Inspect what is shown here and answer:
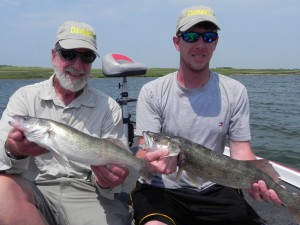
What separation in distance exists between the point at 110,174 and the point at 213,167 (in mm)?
1063

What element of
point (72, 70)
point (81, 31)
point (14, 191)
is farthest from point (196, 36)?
point (14, 191)

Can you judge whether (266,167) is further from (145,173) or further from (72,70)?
(72,70)

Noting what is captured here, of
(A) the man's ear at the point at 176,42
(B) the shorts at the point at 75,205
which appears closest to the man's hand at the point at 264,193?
(B) the shorts at the point at 75,205

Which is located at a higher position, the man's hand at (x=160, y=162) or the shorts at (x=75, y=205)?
the man's hand at (x=160, y=162)

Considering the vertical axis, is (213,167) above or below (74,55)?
below

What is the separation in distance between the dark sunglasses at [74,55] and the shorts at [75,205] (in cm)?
136

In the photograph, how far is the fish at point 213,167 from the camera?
4016mm

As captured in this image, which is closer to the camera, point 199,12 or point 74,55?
point 74,55

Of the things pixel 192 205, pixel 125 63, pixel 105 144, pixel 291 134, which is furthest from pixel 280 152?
pixel 105 144

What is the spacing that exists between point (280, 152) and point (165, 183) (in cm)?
920

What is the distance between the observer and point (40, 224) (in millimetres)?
3764

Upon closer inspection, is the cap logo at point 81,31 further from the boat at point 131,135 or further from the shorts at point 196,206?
the shorts at point 196,206

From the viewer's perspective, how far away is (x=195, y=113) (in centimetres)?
455

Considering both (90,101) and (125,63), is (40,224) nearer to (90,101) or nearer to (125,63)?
(90,101)
